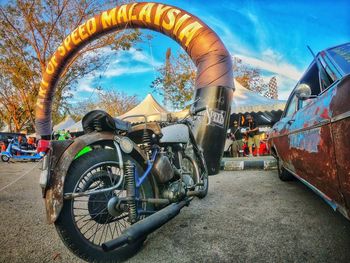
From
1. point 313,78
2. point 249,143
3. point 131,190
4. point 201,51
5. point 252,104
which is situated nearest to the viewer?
point 131,190

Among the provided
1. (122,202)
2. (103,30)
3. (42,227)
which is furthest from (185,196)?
(103,30)

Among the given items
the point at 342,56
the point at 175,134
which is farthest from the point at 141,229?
the point at 342,56

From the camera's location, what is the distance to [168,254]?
6.15 ft

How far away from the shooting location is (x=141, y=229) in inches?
59.8

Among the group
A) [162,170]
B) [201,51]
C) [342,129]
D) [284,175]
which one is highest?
[201,51]

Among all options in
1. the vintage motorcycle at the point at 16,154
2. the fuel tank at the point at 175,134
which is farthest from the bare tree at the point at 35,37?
the fuel tank at the point at 175,134

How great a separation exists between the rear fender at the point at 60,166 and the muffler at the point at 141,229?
1.37ft

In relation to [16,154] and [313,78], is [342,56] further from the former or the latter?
[16,154]

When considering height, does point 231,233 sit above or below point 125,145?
below

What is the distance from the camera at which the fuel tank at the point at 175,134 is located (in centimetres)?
249

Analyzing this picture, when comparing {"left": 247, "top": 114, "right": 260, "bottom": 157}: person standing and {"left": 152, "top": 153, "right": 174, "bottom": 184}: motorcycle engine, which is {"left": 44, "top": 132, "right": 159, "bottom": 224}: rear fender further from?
{"left": 247, "top": 114, "right": 260, "bottom": 157}: person standing

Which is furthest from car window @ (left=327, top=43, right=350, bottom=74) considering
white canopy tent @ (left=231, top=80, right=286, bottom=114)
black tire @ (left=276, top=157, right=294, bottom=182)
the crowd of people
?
white canopy tent @ (left=231, top=80, right=286, bottom=114)

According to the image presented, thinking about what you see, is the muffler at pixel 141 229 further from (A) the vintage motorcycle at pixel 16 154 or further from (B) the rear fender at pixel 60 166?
(A) the vintage motorcycle at pixel 16 154

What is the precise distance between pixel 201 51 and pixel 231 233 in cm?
462
